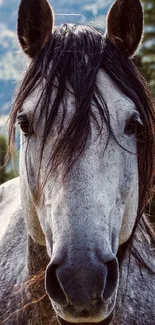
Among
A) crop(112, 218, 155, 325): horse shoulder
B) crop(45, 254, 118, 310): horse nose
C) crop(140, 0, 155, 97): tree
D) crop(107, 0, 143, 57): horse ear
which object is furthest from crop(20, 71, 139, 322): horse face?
crop(140, 0, 155, 97): tree

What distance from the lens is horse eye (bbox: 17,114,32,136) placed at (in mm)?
3354

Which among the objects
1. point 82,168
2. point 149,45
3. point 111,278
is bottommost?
point 149,45

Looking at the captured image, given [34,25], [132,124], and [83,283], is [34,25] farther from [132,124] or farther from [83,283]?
[83,283]

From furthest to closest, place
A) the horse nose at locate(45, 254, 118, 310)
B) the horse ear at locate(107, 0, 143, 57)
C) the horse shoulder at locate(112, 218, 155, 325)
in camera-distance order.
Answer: the horse shoulder at locate(112, 218, 155, 325)
the horse ear at locate(107, 0, 143, 57)
the horse nose at locate(45, 254, 118, 310)

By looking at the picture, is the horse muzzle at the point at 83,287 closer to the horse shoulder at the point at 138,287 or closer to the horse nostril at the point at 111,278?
the horse nostril at the point at 111,278

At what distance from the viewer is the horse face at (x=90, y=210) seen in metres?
2.71

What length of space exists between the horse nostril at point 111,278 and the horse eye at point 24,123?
0.95 metres

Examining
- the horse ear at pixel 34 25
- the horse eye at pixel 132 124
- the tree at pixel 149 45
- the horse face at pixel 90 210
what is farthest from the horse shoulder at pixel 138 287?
the tree at pixel 149 45

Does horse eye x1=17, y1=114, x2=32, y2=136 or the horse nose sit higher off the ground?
horse eye x1=17, y1=114, x2=32, y2=136

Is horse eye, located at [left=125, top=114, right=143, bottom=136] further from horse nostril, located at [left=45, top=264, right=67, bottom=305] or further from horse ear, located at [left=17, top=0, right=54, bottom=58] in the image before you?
horse nostril, located at [left=45, top=264, right=67, bottom=305]

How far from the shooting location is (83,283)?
106 inches

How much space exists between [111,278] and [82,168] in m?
0.55

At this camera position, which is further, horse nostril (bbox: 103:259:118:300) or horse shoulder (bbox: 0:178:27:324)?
horse shoulder (bbox: 0:178:27:324)

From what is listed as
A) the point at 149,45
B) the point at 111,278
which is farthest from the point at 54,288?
the point at 149,45
